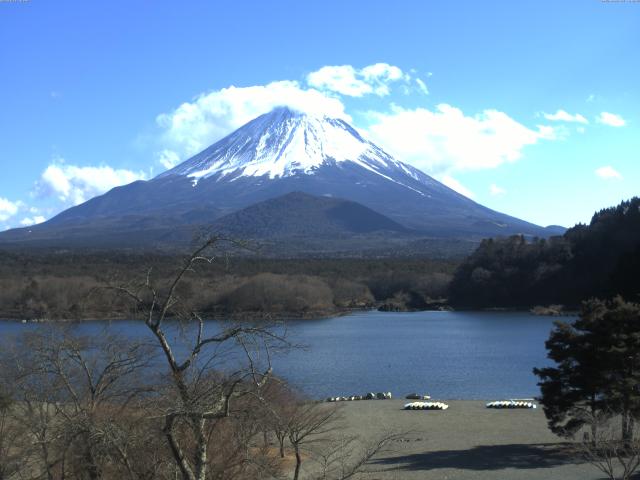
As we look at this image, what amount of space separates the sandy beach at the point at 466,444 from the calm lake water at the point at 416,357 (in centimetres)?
215

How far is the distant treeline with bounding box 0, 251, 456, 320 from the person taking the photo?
43.1m

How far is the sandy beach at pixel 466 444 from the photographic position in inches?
444

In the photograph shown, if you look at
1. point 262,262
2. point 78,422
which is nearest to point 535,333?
point 78,422

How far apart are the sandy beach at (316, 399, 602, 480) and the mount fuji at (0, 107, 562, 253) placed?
229 feet

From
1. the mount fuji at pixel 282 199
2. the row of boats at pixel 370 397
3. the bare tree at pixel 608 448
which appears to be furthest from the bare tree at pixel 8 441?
the mount fuji at pixel 282 199

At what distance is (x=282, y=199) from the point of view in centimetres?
11006

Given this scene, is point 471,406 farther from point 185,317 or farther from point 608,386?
point 185,317

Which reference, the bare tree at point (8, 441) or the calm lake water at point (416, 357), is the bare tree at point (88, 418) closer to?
the bare tree at point (8, 441)

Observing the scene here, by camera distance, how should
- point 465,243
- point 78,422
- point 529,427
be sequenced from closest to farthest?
point 78,422 < point 529,427 < point 465,243

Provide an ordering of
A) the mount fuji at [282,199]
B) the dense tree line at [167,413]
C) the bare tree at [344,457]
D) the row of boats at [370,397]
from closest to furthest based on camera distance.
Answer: the dense tree line at [167,413] → the bare tree at [344,457] → the row of boats at [370,397] → the mount fuji at [282,199]

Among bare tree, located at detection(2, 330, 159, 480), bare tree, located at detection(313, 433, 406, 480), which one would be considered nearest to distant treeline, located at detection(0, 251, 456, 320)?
bare tree, located at detection(313, 433, 406, 480)

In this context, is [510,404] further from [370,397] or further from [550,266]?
[550,266]

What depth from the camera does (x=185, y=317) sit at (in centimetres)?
Answer: 488

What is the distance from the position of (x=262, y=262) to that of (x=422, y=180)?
2883 inches
